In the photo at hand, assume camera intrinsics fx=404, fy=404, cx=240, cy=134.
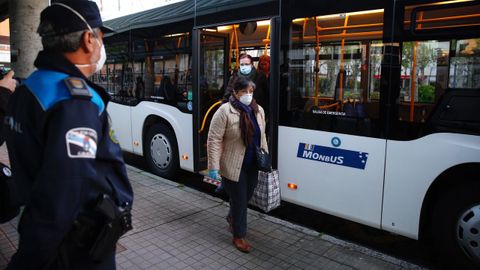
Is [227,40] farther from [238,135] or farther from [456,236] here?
[456,236]

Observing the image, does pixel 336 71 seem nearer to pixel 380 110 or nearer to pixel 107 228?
pixel 380 110

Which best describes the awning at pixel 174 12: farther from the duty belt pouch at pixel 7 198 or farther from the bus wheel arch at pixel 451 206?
the duty belt pouch at pixel 7 198

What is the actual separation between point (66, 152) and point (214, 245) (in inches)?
115

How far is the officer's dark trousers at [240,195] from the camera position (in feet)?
13.0

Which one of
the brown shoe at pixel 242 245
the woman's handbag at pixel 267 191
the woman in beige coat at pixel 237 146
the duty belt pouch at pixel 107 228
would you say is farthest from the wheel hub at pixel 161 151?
the duty belt pouch at pixel 107 228

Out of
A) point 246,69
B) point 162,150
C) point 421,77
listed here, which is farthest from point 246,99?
point 162,150

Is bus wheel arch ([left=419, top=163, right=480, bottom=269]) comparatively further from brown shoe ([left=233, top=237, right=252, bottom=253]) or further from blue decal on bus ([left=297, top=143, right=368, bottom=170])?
brown shoe ([left=233, top=237, right=252, bottom=253])

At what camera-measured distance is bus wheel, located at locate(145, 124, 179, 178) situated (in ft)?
21.7

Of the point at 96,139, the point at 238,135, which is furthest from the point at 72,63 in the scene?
the point at 238,135

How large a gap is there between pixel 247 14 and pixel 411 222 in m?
3.02

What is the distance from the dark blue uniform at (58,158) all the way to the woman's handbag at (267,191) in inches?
103

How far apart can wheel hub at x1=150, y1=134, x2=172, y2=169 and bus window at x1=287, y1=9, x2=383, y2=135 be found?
2.76m

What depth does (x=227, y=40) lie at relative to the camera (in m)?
6.62

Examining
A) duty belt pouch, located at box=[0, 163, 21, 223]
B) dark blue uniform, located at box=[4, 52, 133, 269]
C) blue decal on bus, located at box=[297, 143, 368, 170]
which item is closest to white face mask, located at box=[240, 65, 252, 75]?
blue decal on bus, located at box=[297, 143, 368, 170]
